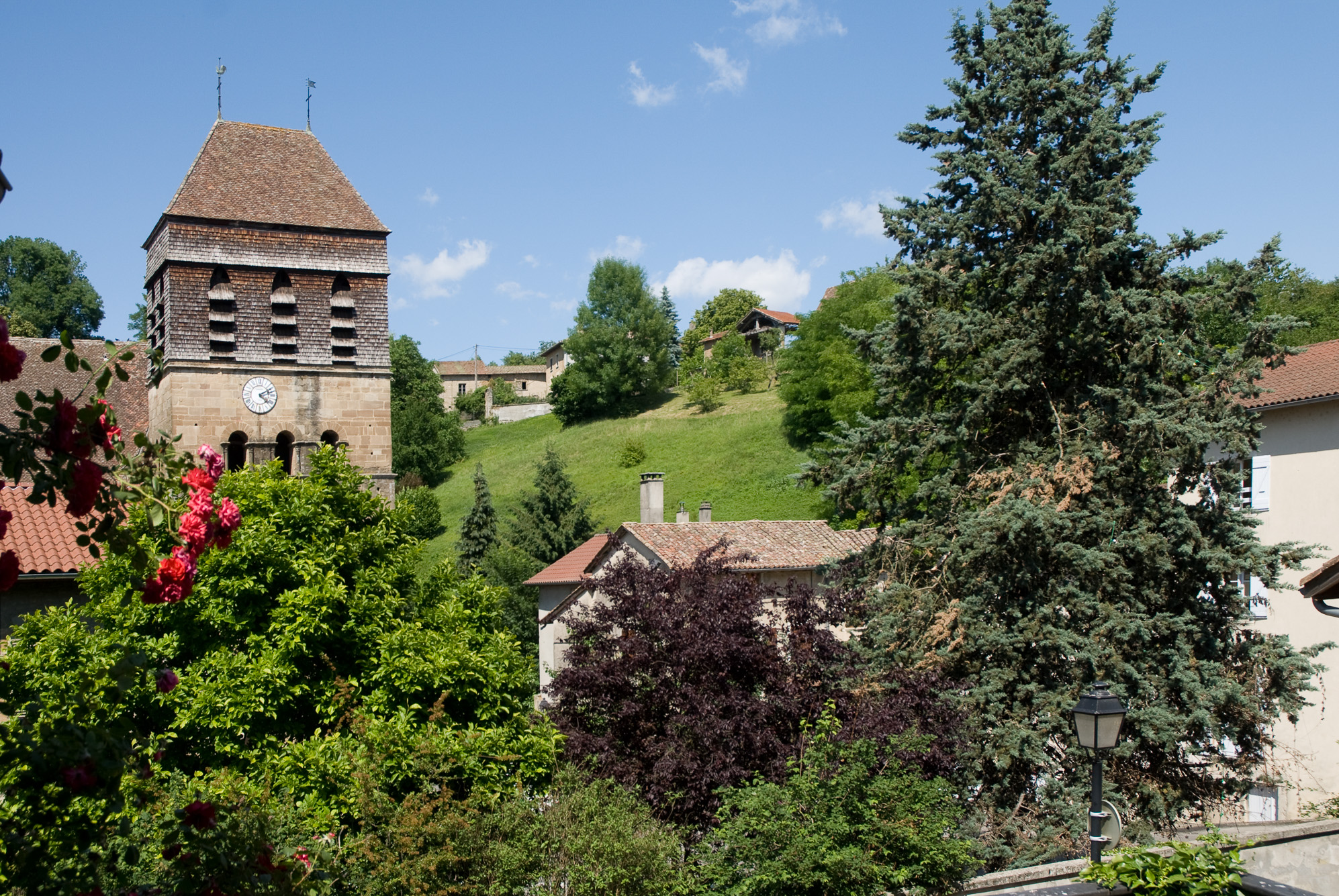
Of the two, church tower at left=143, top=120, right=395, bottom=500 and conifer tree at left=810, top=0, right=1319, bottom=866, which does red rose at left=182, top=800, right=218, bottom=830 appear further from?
church tower at left=143, top=120, right=395, bottom=500

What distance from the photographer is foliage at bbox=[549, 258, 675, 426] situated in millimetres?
76250

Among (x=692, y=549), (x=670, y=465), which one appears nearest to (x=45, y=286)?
(x=670, y=465)

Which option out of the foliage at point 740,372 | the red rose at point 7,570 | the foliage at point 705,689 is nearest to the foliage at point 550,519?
the foliage at point 705,689

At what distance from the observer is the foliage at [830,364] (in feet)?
169

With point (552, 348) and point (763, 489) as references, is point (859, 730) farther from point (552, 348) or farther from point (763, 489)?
point (552, 348)

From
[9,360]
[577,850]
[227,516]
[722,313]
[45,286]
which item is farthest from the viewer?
[722,313]

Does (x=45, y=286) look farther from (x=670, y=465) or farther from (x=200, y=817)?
(x=200, y=817)

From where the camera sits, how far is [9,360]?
325 cm

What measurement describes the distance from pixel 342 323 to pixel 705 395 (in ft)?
140

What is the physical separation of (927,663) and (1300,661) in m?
4.93

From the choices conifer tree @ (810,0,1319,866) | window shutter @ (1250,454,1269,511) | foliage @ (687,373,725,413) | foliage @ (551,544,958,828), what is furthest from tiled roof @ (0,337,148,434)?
foliage @ (687,373,725,413)

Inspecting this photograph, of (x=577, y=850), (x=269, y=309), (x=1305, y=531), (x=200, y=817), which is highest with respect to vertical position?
(x=269, y=309)

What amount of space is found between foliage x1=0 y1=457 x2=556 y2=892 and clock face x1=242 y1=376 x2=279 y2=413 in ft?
38.6

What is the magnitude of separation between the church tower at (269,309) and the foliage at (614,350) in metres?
46.6
